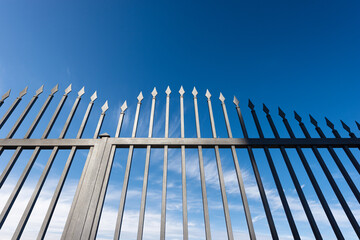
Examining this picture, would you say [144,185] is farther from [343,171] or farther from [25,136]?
[343,171]

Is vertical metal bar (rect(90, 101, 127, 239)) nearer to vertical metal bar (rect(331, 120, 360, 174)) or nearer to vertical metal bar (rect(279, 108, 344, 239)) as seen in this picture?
vertical metal bar (rect(279, 108, 344, 239))

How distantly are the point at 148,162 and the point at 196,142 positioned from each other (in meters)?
0.61

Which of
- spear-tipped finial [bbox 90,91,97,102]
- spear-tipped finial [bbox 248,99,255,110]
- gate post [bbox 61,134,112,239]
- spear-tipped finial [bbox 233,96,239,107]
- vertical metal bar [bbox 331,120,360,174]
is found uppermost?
spear-tipped finial [bbox 90,91,97,102]

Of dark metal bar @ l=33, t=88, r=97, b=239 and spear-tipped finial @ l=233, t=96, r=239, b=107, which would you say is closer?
dark metal bar @ l=33, t=88, r=97, b=239

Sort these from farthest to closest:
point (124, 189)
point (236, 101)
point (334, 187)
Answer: point (236, 101) < point (334, 187) < point (124, 189)

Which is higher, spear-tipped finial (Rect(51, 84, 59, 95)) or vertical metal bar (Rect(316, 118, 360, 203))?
spear-tipped finial (Rect(51, 84, 59, 95))

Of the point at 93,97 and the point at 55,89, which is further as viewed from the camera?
the point at 55,89

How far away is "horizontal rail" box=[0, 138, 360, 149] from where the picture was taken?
86.6 inches

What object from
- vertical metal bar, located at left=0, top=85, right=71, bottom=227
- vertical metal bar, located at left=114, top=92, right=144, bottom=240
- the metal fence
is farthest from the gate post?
vertical metal bar, located at left=0, top=85, right=71, bottom=227

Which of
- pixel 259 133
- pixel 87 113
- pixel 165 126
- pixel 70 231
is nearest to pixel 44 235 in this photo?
pixel 70 231

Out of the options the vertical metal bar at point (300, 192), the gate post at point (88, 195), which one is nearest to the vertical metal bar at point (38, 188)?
the gate post at point (88, 195)

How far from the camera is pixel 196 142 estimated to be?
7.22ft

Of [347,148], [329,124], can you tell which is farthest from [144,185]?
[329,124]

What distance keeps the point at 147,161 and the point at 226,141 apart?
0.97 m
